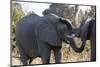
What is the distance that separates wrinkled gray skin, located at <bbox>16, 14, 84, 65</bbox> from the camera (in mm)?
2599

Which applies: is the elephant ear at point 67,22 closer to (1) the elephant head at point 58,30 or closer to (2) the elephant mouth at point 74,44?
(1) the elephant head at point 58,30

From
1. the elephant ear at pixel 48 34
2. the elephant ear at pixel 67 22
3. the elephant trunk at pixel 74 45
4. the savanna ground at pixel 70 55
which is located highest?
the elephant ear at pixel 67 22

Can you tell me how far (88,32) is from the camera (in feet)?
9.59

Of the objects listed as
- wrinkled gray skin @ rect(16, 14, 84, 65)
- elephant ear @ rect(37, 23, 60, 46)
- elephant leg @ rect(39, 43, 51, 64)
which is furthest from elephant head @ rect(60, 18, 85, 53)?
elephant leg @ rect(39, 43, 51, 64)

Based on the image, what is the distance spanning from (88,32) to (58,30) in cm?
47

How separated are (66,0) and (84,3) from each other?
0.28 m

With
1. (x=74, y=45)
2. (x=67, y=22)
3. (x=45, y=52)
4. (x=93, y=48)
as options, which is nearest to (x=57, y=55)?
(x=45, y=52)

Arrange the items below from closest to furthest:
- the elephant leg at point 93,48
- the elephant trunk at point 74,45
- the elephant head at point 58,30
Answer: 1. the elephant head at point 58,30
2. the elephant trunk at point 74,45
3. the elephant leg at point 93,48

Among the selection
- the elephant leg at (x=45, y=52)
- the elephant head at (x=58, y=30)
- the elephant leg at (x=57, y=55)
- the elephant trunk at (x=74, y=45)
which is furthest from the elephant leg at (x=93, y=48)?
the elephant leg at (x=45, y=52)

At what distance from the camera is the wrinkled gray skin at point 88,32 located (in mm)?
2881

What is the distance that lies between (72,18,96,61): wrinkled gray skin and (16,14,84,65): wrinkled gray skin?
16cm

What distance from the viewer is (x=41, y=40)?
8.78 ft

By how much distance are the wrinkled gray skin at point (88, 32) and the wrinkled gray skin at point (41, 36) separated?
159 millimetres

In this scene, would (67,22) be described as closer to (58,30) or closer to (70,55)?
(58,30)
